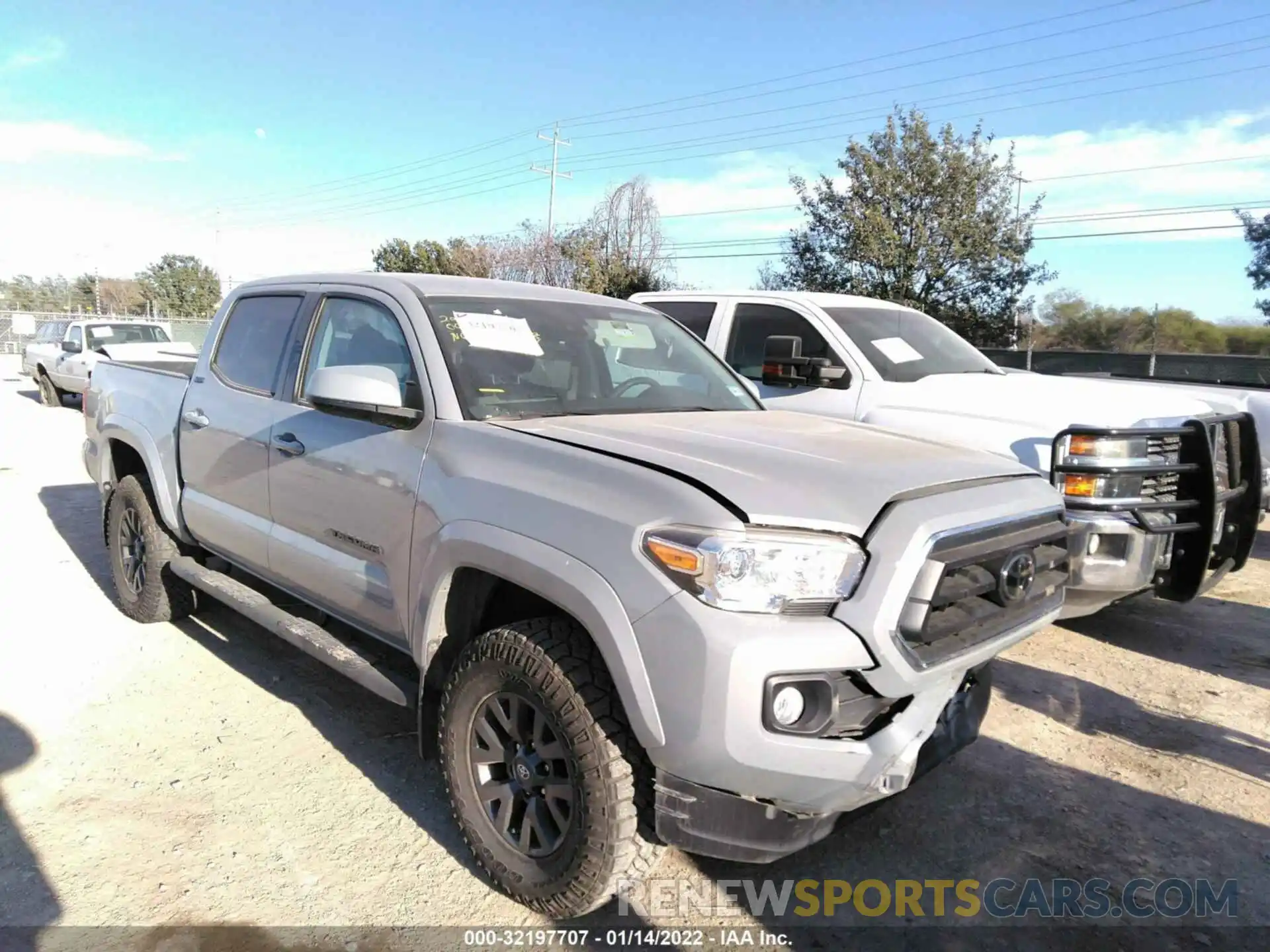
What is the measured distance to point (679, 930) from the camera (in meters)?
2.57

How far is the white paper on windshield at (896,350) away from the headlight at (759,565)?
12.8 feet

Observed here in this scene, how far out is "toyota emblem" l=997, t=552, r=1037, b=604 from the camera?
249cm

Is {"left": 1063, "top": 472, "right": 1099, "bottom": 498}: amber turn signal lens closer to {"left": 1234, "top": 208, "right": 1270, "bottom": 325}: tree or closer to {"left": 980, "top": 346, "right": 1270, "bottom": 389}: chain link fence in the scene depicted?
{"left": 980, "top": 346, "right": 1270, "bottom": 389}: chain link fence

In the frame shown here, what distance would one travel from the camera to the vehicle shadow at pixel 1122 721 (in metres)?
3.72

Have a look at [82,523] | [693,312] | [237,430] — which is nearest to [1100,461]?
[693,312]

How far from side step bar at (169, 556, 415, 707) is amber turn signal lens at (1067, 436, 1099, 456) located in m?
3.31

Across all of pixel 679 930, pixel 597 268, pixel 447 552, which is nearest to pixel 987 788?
pixel 679 930

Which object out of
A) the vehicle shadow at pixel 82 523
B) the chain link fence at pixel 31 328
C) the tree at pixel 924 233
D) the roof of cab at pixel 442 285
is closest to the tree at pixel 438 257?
the chain link fence at pixel 31 328

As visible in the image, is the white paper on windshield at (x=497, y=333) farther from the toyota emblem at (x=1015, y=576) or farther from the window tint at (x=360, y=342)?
the toyota emblem at (x=1015, y=576)

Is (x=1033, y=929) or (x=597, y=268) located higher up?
(x=597, y=268)

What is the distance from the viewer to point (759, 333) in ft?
20.9

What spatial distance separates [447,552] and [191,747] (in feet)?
6.05

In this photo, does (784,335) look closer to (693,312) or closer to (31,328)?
(693,312)

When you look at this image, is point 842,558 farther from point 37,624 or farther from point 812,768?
point 37,624
